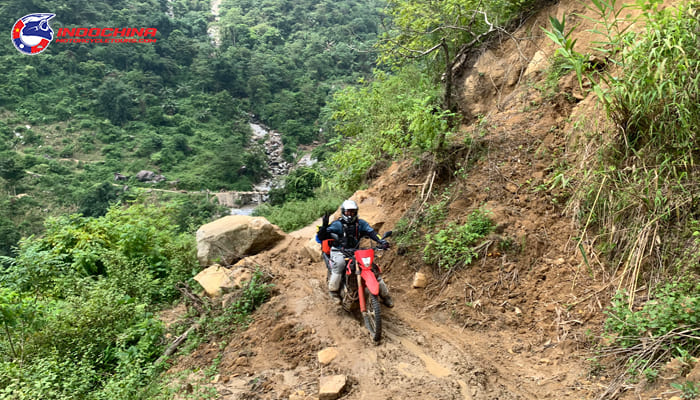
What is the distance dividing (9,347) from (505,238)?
6159mm

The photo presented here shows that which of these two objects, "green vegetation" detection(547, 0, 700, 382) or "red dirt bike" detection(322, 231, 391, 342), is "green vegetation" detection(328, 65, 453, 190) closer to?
"red dirt bike" detection(322, 231, 391, 342)

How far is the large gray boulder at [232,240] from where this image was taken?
260 inches

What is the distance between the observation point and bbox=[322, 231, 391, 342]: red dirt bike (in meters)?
3.86

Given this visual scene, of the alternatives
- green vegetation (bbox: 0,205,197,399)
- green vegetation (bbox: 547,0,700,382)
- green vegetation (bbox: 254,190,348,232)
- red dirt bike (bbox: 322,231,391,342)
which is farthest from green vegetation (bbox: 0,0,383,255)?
green vegetation (bbox: 547,0,700,382)

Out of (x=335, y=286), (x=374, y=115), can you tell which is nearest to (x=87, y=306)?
(x=335, y=286)

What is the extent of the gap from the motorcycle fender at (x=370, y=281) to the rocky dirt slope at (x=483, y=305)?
545 millimetres

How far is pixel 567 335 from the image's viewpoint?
11.1 ft

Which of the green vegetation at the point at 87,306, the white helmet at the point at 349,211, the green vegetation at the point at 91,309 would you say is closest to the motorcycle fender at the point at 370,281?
the white helmet at the point at 349,211

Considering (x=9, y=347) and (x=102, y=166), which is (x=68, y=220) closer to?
(x=9, y=347)

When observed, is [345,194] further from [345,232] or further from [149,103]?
[149,103]

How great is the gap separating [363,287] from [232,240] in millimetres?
3457

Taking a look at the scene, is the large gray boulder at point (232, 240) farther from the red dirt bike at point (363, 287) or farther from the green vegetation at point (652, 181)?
the green vegetation at point (652, 181)

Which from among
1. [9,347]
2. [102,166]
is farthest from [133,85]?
[9,347]

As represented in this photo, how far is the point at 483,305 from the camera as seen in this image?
413cm
